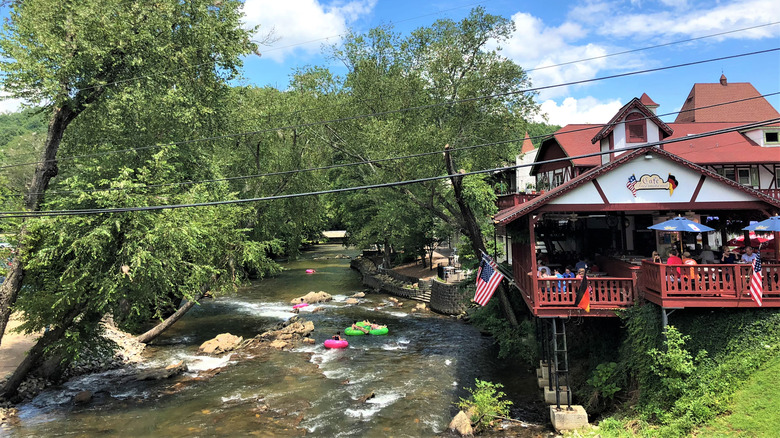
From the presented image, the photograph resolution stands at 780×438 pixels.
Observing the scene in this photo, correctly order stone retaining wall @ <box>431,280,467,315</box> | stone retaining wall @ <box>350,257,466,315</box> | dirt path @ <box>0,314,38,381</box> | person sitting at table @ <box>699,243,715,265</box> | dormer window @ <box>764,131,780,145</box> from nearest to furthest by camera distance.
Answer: person sitting at table @ <box>699,243,715,265</box>
dirt path @ <box>0,314,38,381</box>
dormer window @ <box>764,131,780,145</box>
stone retaining wall @ <box>431,280,467,315</box>
stone retaining wall @ <box>350,257,466,315</box>

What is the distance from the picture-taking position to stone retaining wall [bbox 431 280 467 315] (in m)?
32.0

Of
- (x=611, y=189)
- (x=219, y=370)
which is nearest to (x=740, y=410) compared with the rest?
(x=611, y=189)

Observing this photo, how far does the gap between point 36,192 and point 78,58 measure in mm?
5375

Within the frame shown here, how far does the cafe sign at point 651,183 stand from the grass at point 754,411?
18.5 feet

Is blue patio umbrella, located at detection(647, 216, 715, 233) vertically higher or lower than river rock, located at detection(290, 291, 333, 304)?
higher

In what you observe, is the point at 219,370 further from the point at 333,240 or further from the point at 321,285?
the point at 333,240

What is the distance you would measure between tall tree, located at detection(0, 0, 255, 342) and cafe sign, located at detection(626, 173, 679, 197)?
19151 mm

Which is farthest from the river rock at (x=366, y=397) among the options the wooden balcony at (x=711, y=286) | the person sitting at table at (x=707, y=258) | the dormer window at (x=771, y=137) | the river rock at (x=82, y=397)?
the dormer window at (x=771, y=137)

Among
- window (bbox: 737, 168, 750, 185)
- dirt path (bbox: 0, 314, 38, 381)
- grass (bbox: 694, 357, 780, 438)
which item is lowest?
dirt path (bbox: 0, 314, 38, 381)

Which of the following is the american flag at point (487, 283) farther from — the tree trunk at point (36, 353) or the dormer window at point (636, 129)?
the tree trunk at point (36, 353)

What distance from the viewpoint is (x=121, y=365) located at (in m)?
22.2

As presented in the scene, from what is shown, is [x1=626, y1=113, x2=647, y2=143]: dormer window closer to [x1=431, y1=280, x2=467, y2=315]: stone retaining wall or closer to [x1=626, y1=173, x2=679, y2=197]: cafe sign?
[x1=626, y1=173, x2=679, y2=197]: cafe sign

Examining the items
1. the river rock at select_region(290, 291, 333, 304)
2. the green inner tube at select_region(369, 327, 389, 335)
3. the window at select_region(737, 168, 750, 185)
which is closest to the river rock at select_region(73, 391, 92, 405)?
the green inner tube at select_region(369, 327, 389, 335)

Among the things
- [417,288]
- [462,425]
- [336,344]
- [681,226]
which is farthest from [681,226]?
[417,288]
